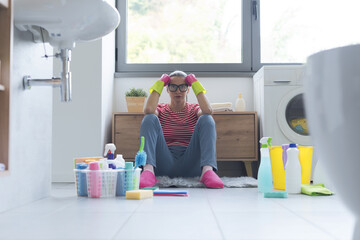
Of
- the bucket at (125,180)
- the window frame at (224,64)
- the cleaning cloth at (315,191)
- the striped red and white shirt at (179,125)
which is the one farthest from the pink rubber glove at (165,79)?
the cleaning cloth at (315,191)

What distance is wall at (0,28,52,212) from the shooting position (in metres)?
1.85

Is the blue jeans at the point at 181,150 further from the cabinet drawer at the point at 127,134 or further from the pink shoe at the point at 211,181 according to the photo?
the cabinet drawer at the point at 127,134

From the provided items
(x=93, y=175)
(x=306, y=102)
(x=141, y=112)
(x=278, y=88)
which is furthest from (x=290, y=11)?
(x=306, y=102)

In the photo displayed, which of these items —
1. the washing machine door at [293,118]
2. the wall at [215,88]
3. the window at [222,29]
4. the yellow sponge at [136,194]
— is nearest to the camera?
the yellow sponge at [136,194]

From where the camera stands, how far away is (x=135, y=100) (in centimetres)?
367

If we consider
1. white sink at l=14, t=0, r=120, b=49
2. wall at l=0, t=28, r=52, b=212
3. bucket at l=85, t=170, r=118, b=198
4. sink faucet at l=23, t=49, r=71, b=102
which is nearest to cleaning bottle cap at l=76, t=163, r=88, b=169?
bucket at l=85, t=170, r=118, b=198

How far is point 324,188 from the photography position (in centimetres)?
243

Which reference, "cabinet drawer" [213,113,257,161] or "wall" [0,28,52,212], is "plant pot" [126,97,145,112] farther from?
"wall" [0,28,52,212]

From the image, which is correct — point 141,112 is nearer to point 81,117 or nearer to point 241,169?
point 81,117

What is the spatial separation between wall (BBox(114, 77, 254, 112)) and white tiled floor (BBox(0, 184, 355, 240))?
1805mm

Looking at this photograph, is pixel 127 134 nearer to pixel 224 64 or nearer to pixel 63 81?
pixel 224 64

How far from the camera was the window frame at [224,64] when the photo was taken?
402cm

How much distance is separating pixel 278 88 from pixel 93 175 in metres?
1.86

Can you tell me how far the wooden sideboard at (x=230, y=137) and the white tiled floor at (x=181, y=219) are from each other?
132cm
